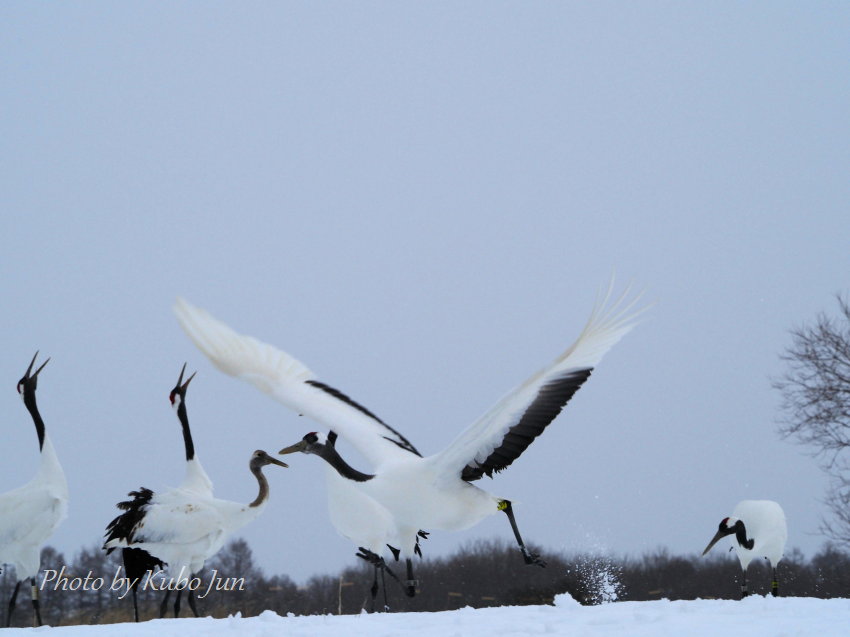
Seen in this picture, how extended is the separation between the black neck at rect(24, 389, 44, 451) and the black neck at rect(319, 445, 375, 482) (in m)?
3.27

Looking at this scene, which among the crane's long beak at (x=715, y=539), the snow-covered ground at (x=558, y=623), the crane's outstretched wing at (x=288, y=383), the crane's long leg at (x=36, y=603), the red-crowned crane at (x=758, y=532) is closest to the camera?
the snow-covered ground at (x=558, y=623)

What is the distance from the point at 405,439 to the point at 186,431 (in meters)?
2.91

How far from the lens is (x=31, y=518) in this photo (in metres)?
9.27

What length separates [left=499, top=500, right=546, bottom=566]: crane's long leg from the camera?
7.89 meters

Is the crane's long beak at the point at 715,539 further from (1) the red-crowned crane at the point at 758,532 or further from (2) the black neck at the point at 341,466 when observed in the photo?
(2) the black neck at the point at 341,466

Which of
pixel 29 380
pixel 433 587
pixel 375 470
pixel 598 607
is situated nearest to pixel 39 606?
pixel 29 380

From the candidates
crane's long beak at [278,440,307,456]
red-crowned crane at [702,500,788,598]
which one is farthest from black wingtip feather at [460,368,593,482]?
red-crowned crane at [702,500,788,598]

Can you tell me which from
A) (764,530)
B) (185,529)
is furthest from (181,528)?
(764,530)

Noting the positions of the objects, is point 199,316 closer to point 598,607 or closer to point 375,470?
point 375,470

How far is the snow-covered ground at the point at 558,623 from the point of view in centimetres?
638

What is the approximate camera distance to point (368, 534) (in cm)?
991

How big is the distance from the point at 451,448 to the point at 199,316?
9.35 feet

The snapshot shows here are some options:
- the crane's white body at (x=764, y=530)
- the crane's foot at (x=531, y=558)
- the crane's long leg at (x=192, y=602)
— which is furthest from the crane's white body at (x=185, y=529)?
the crane's white body at (x=764, y=530)

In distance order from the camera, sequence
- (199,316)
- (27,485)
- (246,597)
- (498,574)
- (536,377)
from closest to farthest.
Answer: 1. (536,377)
2. (199,316)
3. (27,485)
4. (246,597)
5. (498,574)
